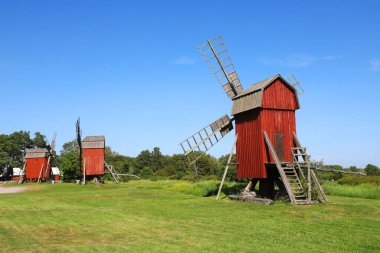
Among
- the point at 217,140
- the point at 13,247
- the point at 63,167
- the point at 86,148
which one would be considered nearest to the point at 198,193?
the point at 217,140

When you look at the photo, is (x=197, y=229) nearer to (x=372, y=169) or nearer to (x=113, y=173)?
(x=113, y=173)

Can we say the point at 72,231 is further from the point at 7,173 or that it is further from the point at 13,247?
the point at 7,173

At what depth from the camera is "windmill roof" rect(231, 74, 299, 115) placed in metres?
22.6

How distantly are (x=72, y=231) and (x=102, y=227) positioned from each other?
1.14 m

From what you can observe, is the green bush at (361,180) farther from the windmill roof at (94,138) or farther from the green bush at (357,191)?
the windmill roof at (94,138)

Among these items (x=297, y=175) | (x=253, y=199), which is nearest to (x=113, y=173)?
(x=253, y=199)

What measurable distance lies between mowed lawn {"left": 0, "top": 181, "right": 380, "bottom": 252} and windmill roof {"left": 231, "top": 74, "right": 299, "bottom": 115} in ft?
22.8

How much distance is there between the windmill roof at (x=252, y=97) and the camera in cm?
2262

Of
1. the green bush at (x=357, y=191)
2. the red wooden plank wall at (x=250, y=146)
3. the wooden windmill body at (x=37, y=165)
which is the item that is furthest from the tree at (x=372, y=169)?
the wooden windmill body at (x=37, y=165)

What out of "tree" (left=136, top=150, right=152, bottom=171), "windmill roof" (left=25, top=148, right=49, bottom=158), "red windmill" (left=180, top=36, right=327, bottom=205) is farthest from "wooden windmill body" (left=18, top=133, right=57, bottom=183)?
"tree" (left=136, top=150, right=152, bottom=171)

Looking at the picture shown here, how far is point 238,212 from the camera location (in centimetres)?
1714

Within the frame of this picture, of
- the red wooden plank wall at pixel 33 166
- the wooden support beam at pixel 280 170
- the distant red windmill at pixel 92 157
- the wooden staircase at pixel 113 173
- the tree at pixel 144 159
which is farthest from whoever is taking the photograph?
the tree at pixel 144 159

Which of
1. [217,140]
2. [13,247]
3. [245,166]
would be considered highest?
[217,140]

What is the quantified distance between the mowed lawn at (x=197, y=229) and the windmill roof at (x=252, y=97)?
694cm
